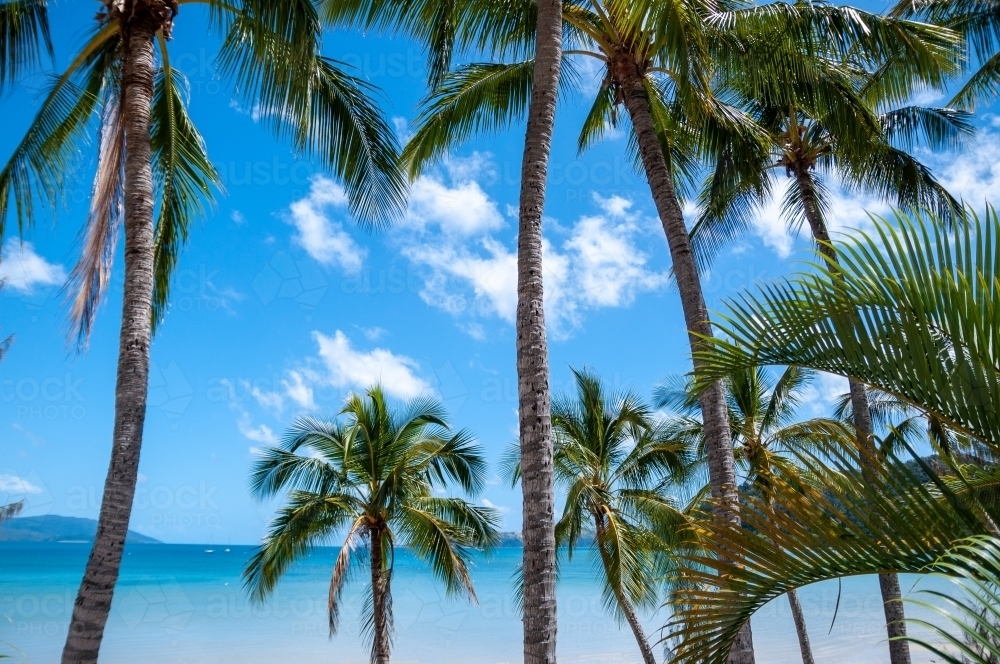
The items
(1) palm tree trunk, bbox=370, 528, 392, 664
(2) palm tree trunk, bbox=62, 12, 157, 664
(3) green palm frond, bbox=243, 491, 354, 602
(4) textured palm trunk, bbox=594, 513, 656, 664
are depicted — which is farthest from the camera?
(3) green palm frond, bbox=243, 491, 354, 602

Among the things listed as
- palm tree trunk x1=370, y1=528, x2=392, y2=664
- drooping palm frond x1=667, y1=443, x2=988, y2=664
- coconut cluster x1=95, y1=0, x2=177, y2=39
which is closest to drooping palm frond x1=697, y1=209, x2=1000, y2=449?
drooping palm frond x1=667, y1=443, x2=988, y2=664

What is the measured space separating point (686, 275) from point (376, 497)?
7.26 meters

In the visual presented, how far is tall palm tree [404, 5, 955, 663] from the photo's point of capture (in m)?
7.84

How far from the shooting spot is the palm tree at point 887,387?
2.82 meters

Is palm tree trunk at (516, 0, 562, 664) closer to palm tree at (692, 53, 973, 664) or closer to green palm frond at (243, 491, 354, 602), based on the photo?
palm tree at (692, 53, 973, 664)

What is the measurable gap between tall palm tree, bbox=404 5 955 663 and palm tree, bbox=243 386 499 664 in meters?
5.31

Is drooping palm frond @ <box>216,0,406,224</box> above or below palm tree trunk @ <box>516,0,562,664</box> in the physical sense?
above

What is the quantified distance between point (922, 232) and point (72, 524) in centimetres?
13326

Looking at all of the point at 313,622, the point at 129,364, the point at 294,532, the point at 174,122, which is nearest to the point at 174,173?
the point at 174,122

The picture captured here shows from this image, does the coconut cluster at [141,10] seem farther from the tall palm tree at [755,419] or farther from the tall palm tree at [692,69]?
the tall palm tree at [755,419]

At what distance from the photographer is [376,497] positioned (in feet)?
43.5

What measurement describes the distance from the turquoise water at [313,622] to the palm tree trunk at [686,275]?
33.4ft

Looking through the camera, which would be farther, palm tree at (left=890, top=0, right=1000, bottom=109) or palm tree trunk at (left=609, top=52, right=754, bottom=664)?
palm tree at (left=890, top=0, right=1000, bottom=109)

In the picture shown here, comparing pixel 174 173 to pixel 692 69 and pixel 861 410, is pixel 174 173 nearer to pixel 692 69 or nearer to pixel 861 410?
pixel 692 69
